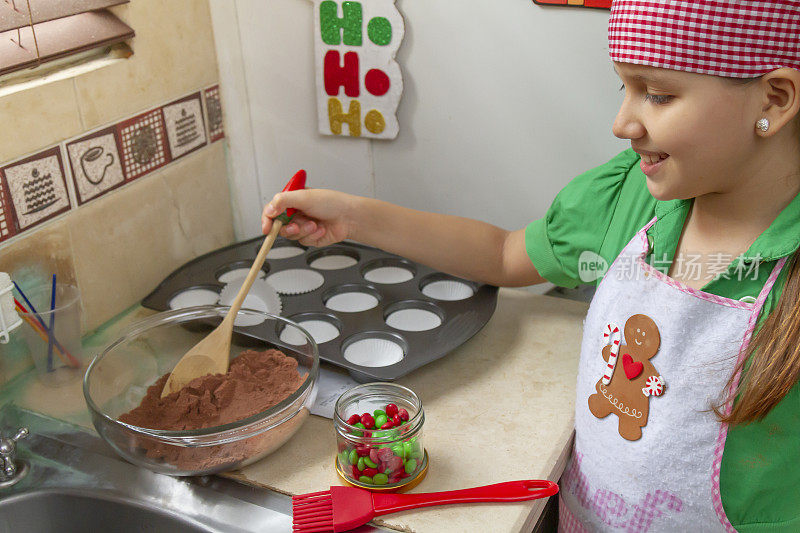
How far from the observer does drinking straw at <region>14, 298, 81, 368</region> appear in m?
0.99

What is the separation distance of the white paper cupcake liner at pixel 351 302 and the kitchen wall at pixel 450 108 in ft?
0.68

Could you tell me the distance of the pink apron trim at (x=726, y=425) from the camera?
793 millimetres

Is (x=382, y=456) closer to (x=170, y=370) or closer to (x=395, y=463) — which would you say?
(x=395, y=463)

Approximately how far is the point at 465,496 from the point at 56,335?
0.61 metres

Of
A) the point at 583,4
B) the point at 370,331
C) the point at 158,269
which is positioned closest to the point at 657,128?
the point at 583,4

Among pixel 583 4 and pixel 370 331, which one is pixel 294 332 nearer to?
pixel 370 331

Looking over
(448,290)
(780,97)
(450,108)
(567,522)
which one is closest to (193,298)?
(448,290)

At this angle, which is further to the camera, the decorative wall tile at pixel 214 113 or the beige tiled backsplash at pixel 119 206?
Answer: the decorative wall tile at pixel 214 113

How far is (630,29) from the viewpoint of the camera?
74 cm

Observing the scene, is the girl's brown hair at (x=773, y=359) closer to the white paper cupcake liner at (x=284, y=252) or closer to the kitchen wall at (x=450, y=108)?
the kitchen wall at (x=450, y=108)

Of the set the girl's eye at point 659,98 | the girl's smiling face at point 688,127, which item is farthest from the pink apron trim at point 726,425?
the girl's eye at point 659,98

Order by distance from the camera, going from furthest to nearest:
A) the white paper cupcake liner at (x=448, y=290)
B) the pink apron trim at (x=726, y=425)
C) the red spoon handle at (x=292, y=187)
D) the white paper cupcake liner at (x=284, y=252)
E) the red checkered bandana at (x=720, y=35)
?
1. the white paper cupcake liner at (x=284, y=252)
2. the white paper cupcake liner at (x=448, y=290)
3. the red spoon handle at (x=292, y=187)
4. the pink apron trim at (x=726, y=425)
5. the red checkered bandana at (x=720, y=35)

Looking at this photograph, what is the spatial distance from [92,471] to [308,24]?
0.76 meters

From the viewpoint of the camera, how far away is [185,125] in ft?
4.21
